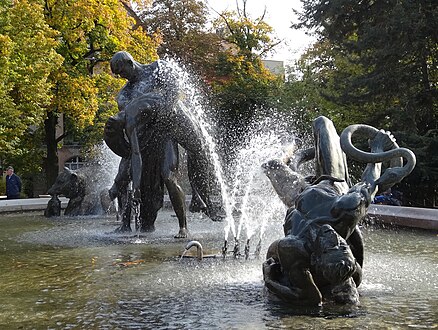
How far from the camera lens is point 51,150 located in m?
29.5

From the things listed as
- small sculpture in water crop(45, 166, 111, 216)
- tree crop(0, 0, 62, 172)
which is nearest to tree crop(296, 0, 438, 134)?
small sculpture in water crop(45, 166, 111, 216)

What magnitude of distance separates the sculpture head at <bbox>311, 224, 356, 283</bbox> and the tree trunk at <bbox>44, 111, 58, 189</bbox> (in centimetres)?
2506

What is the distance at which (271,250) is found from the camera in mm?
5434

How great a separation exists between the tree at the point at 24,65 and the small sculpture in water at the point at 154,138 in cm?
1385

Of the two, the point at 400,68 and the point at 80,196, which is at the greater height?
the point at 400,68

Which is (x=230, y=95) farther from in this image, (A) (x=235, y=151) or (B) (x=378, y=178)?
(B) (x=378, y=178)

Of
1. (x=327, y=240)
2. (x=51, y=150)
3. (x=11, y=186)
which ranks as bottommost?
(x=327, y=240)

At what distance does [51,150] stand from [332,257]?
1041 inches

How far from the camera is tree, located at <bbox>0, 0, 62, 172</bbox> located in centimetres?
2333

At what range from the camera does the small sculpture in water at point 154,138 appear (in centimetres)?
969

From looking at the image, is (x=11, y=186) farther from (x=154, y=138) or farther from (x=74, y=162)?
(x=74, y=162)

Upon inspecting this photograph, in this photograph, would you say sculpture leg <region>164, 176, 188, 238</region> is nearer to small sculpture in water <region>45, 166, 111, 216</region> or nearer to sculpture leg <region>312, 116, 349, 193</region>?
sculpture leg <region>312, 116, 349, 193</region>

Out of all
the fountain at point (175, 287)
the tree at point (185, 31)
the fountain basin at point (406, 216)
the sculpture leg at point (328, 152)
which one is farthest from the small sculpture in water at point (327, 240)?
the tree at point (185, 31)

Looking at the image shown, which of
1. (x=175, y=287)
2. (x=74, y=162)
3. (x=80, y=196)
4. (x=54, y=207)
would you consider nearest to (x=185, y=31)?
(x=74, y=162)
